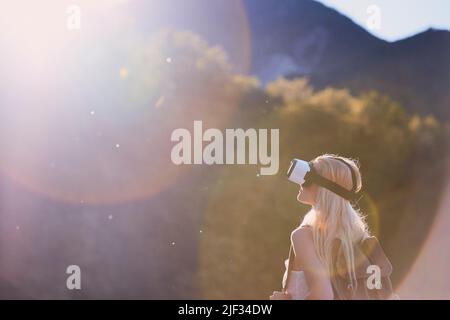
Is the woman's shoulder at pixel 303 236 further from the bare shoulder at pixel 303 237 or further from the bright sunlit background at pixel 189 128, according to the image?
the bright sunlit background at pixel 189 128

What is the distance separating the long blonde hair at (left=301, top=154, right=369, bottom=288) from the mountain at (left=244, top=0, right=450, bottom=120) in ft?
4.26

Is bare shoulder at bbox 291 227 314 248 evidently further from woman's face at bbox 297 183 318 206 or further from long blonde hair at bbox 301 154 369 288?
woman's face at bbox 297 183 318 206

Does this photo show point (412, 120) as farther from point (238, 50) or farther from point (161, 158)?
point (161, 158)

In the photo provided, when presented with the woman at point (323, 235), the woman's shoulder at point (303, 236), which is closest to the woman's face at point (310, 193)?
the woman at point (323, 235)

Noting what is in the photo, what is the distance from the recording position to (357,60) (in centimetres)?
359

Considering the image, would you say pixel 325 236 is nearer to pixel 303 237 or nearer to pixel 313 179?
pixel 303 237

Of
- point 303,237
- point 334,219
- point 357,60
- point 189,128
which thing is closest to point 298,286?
point 303,237

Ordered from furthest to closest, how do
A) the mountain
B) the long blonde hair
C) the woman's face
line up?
the mountain < the woman's face < the long blonde hair

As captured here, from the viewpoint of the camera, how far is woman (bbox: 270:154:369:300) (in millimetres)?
2188

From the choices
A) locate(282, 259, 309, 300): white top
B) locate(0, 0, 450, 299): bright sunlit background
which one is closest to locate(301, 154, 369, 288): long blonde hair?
locate(282, 259, 309, 300): white top

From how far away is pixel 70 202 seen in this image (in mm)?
3639

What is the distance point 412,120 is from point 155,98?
5.61 ft

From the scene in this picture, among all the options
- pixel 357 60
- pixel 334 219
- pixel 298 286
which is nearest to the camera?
pixel 298 286

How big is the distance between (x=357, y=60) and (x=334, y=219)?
5.15 feet
